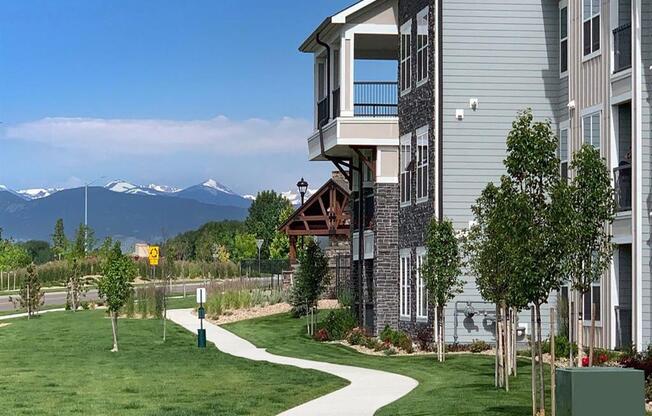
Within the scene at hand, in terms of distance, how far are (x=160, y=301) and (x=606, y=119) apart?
86.5 ft

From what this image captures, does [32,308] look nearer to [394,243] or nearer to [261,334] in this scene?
[261,334]

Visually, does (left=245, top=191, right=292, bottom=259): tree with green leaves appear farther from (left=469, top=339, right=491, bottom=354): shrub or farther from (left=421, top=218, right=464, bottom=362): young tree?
(left=421, top=218, right=464, bottom=362): young tree

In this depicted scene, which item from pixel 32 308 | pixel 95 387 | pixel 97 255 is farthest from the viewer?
pixel 97 255

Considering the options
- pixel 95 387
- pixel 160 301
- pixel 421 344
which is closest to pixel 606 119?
pixel 421 344

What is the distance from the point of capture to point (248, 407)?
21.9 m

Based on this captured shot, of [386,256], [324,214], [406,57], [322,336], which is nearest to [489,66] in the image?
[406,57]

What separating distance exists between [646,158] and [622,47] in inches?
108

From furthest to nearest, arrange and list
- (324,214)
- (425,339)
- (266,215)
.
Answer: (266,215), (324,214), (425,339)

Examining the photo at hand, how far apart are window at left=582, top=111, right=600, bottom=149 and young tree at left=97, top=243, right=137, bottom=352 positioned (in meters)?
14.5

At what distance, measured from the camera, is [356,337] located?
125 feet

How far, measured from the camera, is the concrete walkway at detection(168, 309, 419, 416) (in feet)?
69.1

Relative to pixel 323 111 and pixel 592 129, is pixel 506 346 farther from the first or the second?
pixel 323 111

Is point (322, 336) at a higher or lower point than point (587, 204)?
lower

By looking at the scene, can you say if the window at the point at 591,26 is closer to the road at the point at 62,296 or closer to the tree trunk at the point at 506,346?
the tree trunk at the point at 506,346
